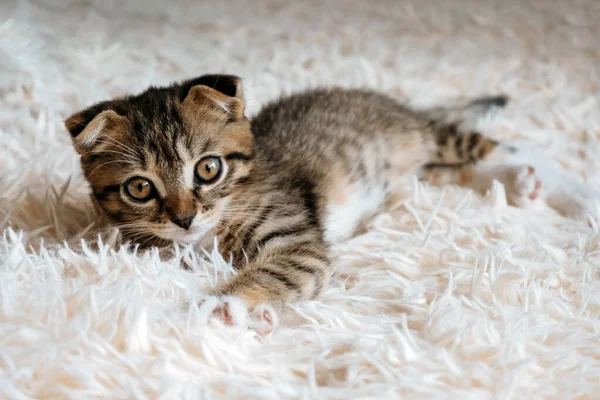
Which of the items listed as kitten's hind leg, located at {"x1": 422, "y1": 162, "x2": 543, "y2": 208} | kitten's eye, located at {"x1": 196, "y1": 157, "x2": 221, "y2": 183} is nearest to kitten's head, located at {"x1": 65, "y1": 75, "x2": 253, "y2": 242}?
kitten's eye, located at {"x1": 196, "y1": 157, "x2": 221, "y2": 183}

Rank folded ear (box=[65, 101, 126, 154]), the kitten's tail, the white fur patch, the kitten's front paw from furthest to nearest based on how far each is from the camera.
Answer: the kitten's tail → the white fur patch → folded ear (box=[65, 101, 126, 154]) → the kitten's front paw

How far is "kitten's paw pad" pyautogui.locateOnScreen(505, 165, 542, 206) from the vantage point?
1.42 m

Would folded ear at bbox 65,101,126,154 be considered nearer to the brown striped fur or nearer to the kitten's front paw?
the brown striped fur

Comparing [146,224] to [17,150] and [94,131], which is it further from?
[17,150]

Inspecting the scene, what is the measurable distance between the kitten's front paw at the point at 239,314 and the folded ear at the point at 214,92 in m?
0.36

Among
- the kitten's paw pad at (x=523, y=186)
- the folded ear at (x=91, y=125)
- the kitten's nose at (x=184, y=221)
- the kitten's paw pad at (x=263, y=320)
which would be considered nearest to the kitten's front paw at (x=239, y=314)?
the kitten's paw pad at (x=263, y=320)

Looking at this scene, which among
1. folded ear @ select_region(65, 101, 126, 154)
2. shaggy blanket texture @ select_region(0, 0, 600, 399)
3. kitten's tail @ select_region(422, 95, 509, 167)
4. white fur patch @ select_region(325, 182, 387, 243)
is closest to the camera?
shaggy blanket texture @ select_region(0, 0, 600, 399)

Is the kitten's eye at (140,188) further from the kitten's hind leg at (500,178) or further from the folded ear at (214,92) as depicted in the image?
the kitten's hind leg at (500,178)

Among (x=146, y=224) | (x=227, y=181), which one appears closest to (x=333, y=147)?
(x=227, y=181)

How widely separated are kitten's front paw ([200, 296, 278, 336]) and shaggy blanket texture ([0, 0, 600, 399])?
2 cm

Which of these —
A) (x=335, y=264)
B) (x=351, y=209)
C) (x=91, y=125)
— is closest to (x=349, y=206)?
Result: (x=351, y=209)

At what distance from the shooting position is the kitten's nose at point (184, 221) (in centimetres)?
104

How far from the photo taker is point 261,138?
143 cm

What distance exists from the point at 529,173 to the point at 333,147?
→ 458 mm
